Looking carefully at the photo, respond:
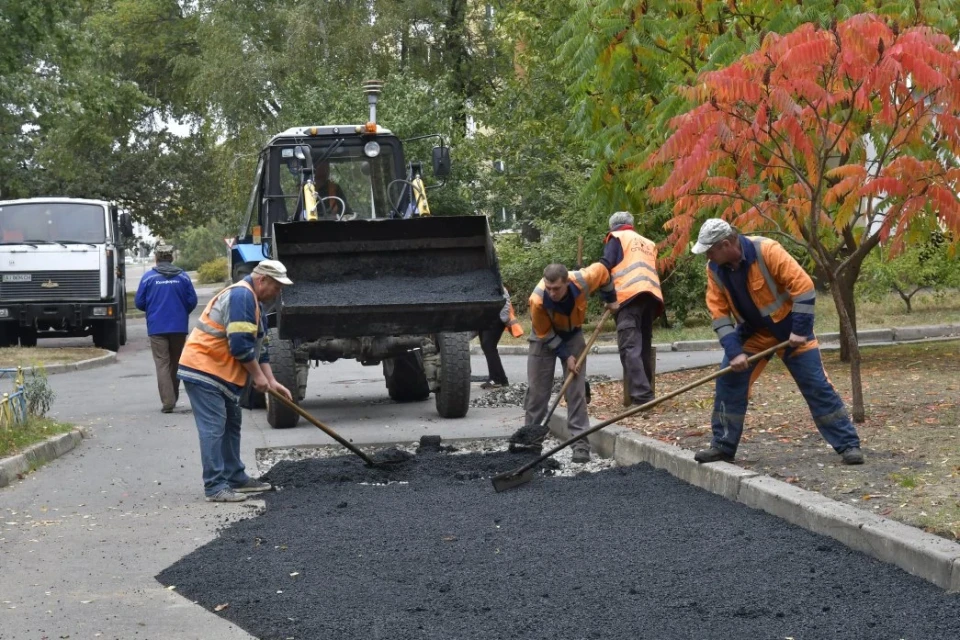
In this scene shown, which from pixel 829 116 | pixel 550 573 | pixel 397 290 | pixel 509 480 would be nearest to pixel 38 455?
pixel 397 290

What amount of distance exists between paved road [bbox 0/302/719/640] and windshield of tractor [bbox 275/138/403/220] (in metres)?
2.13

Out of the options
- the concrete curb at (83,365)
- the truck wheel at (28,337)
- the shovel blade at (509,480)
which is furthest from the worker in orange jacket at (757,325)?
the truck wheel at (28,337)

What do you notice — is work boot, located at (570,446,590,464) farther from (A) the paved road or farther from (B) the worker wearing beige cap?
(B) the worker wearing beige cap

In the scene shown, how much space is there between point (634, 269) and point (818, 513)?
5104 millimetres

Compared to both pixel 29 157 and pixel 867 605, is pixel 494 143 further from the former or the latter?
pixel 867 605

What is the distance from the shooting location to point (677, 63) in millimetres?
12828

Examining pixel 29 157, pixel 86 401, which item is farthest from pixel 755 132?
pixel 29 157

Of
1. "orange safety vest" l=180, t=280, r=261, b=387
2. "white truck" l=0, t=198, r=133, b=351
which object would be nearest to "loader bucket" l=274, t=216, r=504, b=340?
"orange safety vest" l=180, t=280, r=261, b=387

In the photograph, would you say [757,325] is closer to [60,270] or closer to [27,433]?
[27,433]

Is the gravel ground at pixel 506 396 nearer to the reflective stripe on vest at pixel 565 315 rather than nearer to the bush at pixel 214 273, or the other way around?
the reflective stripe on vest at pixel 565 315

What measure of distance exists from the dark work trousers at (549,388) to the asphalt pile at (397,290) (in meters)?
1.39

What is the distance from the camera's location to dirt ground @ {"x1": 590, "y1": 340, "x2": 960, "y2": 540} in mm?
6656

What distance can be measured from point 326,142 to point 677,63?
3804 millimetres

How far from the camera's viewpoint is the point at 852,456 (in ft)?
25.0
